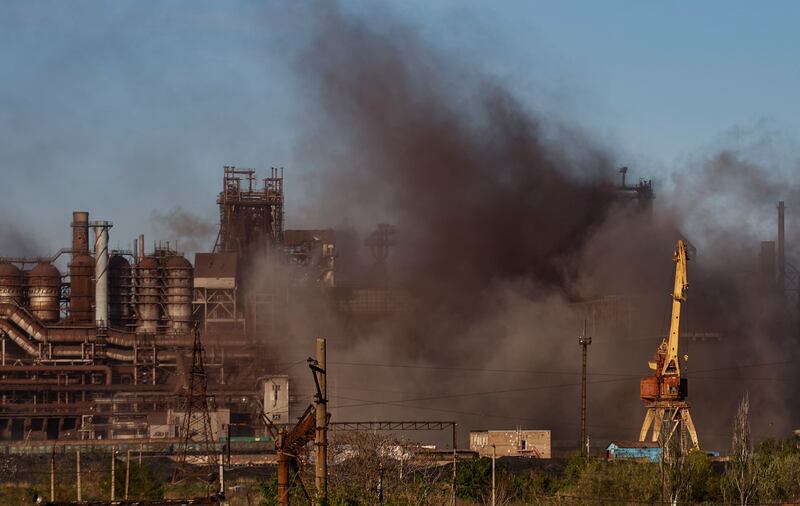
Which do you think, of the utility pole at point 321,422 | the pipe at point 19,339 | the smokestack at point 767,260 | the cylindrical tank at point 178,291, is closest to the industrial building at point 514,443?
the smokestack at point 767,260

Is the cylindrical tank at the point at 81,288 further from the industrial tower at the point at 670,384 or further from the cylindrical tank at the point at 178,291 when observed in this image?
the industrial tower at the point at 670,384

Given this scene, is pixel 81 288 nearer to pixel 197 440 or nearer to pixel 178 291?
pixel 178 291

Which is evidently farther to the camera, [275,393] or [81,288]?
[81,288]

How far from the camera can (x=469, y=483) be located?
5981cm

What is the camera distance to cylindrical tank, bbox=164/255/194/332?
111 metres

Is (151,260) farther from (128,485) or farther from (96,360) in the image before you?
(128,485)

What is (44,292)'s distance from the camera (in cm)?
11025

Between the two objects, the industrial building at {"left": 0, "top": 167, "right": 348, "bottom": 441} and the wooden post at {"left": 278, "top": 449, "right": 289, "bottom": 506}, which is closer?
the wooden post at {"left": 278, "top": 449, "right": 289, "bottom": 506}

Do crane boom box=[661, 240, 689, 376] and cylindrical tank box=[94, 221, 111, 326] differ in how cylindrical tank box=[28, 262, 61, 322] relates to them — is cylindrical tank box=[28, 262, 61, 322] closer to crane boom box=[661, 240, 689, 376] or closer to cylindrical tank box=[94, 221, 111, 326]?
cylindrical tank box=[94, 221, 111, 326]

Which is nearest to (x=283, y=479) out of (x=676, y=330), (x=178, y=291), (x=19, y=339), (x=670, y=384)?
(x=670, y=384)

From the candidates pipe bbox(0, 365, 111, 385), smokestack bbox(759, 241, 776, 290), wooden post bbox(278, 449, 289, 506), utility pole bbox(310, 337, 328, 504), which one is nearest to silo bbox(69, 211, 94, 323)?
pipe bbox(0, 365, 111, 385)

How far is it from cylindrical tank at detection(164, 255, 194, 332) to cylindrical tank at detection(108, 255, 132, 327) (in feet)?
9.86

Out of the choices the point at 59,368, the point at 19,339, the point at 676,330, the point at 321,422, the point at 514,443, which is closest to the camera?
the point at 321,422

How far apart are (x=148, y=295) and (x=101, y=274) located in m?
4.03
